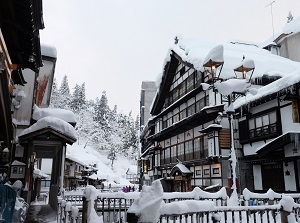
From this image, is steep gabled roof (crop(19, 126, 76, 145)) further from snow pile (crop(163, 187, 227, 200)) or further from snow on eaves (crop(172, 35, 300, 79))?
snow on eaves (crop(172, 35, 300, 79))

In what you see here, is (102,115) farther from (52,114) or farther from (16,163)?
(16,163)

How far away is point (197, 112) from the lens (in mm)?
26250

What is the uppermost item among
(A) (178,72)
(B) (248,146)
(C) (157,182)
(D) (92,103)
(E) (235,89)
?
(D) (92,103)

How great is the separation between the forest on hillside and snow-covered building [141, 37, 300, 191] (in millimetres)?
66315

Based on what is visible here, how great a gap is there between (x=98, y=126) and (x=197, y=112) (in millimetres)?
83736

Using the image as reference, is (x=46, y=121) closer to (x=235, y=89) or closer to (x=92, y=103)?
(x=235, y=89)

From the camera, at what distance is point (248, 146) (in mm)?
21688

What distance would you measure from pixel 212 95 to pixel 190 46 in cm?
768

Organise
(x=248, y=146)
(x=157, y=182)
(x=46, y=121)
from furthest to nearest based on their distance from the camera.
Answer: (x=248, y=146)
(x=46, y=121)
(x=157, y=182)

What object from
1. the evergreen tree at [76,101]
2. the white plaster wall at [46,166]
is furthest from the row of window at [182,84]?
the evergreen tree at [76,101]

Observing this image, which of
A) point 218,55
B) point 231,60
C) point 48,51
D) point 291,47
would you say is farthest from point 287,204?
point 291,47

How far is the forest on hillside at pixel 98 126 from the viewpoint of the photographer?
332ft

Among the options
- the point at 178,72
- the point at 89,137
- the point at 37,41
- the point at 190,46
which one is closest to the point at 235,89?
the point at 37,41

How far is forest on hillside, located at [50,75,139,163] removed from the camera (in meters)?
101
